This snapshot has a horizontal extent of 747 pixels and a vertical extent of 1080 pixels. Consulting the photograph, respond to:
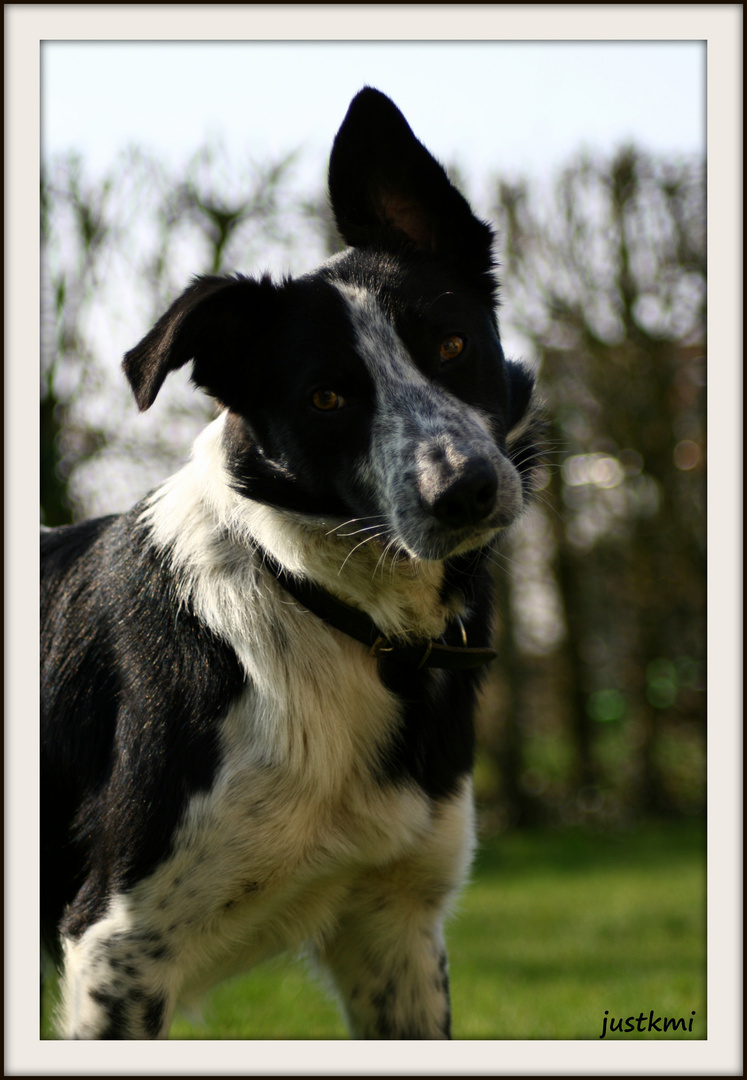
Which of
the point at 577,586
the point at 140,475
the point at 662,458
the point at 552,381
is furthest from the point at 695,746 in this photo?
the point at 140,475

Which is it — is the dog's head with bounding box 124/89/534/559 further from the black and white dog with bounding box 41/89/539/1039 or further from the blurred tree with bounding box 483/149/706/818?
the blurred tree with bounding box 483/149/706/818

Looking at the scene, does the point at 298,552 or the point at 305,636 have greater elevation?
the point at 298,552

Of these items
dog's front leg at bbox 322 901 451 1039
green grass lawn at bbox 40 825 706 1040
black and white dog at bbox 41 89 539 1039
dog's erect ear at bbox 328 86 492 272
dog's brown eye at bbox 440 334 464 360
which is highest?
dog's erect ear at bbox 328 86 492 272

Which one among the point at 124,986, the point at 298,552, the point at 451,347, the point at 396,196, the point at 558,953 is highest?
the point at 396,196

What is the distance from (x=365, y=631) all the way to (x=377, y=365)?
2.26 ft

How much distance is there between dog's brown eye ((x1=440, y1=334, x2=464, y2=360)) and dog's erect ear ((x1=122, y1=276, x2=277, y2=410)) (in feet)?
1.60

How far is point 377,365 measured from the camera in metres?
2.42

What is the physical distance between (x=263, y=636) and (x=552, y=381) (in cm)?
747

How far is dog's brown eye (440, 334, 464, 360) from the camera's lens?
249cm

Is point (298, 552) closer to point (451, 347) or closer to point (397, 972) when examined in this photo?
point (451, 347)

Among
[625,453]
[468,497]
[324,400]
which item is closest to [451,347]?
[324,400]

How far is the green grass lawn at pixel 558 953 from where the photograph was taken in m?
3.85

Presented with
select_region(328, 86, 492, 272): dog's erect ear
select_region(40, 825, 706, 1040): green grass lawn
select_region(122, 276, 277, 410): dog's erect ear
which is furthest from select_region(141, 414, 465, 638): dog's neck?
select_region(40, 825, 706, 1040): green grass lawn

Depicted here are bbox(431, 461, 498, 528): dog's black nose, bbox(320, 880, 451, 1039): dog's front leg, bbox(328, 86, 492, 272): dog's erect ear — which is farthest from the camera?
bbox(320, 880, 451, 1039): dog's front leg
